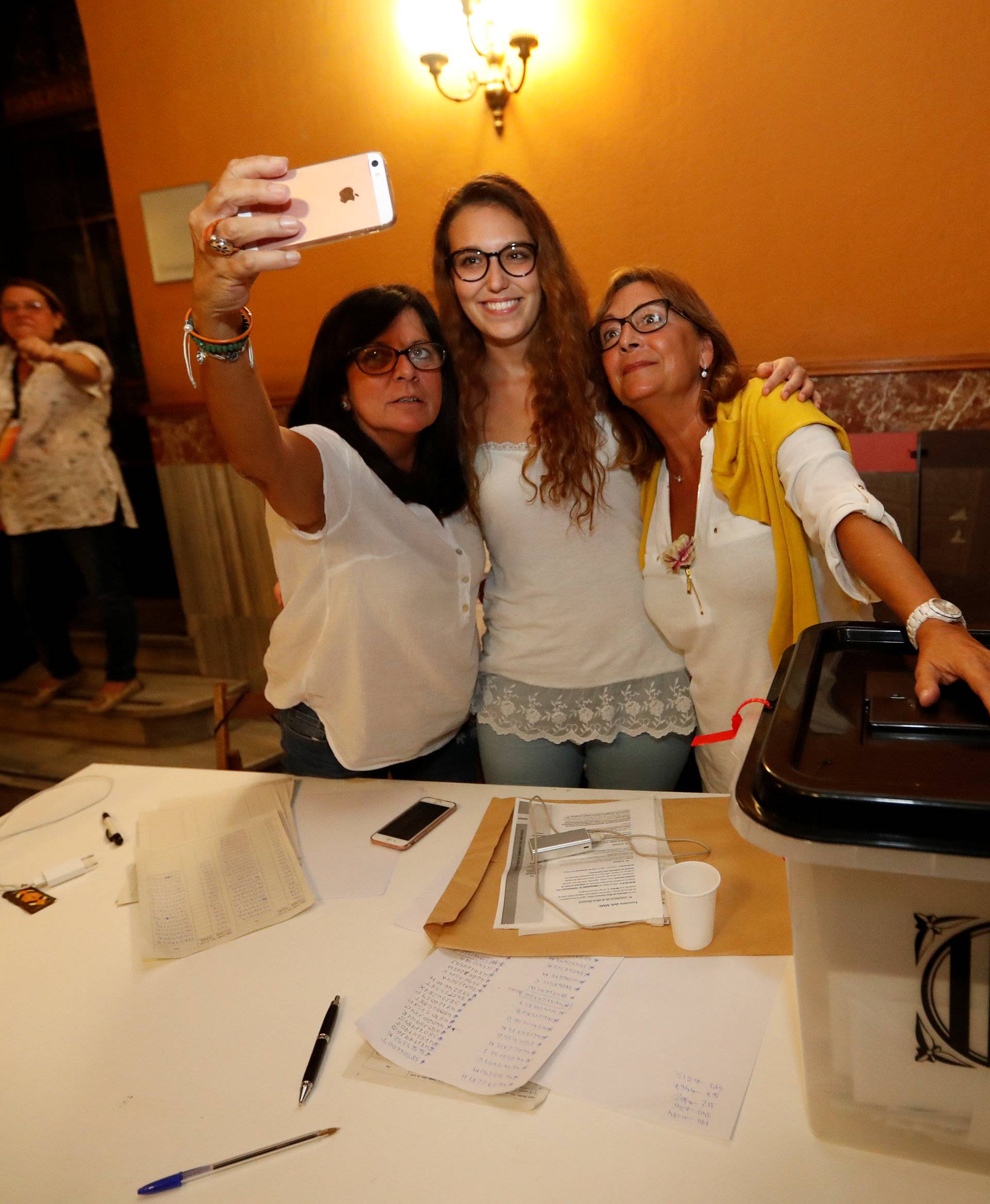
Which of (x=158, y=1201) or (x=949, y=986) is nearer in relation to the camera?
(x=949, y=986)

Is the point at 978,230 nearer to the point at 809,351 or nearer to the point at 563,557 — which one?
the point at 809,351

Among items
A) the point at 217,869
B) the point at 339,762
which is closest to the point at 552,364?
the point at 339,762

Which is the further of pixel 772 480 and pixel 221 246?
pixel 772 480

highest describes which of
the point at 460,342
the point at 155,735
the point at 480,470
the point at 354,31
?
the point at 354,31

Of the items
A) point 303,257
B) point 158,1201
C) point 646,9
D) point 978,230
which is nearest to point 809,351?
point 978,230

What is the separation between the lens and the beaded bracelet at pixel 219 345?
110 cm

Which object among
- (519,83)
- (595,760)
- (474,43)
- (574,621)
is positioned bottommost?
(595,760)

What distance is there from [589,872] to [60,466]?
329cm

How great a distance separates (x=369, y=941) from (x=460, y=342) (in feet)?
3.90

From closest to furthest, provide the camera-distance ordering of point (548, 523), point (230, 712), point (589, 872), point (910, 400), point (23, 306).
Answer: point (589, 872) → point (548, 523) → point (230, 712) → point (910, 400) → point (23, 306)

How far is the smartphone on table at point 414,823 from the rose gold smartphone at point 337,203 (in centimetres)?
88

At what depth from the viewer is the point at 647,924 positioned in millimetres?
1096

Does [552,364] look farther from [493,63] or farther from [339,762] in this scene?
[493,63]

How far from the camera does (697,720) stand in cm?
174
